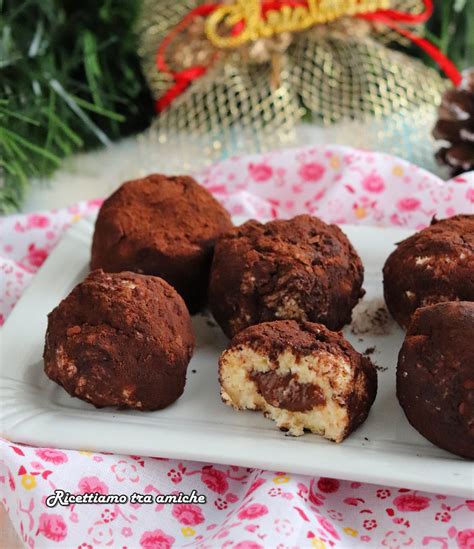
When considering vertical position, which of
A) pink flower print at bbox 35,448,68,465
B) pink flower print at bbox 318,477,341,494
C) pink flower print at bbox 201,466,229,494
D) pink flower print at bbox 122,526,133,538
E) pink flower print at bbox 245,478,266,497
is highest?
pink flower print at bbox 35,448,68,465

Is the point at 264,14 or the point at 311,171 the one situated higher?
the point at 264,14

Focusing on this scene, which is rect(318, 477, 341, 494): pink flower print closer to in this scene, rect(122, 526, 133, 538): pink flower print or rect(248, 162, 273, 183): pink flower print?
rect(122, 526, 133, 538): pink flower print

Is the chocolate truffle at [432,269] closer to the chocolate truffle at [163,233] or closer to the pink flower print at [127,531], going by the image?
the chocolate truffle at [163,233]

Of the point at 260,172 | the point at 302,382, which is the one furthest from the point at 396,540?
the point at 260,172

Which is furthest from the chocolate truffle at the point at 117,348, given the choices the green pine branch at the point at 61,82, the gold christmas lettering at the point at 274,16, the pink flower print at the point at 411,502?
the gold christmas lettering at the point at 274,16

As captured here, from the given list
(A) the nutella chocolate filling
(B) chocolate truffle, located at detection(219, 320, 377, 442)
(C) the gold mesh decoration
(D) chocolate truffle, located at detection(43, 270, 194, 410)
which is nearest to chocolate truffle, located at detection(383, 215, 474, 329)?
(B) chocolate truffle, located at detection(219, 320, 377, 442)

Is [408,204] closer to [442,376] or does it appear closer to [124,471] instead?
[442,376]
